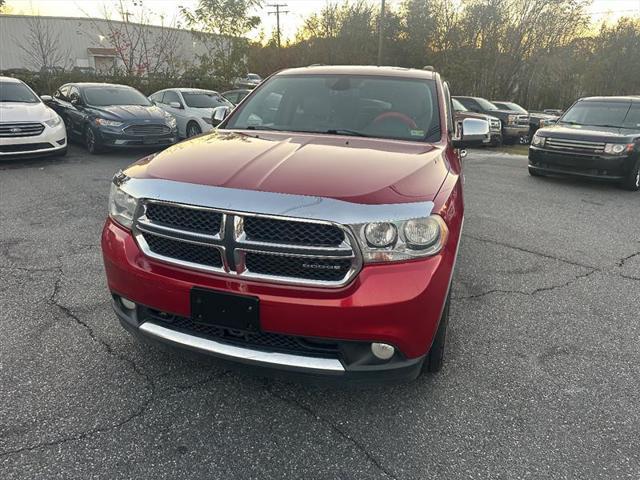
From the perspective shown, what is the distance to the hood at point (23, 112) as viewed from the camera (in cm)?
832

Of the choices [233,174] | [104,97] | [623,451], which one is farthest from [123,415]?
[104,97]

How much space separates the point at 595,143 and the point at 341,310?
813cm

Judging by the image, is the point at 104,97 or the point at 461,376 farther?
the point at 104,97

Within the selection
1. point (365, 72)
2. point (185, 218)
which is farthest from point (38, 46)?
point (185, 218)

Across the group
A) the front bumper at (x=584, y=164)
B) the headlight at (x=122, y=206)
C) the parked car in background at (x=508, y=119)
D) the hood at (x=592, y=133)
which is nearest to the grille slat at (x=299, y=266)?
the headlight at (x=122, y=206)

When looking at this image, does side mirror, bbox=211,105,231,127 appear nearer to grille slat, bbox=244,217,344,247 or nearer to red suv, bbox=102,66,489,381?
red suv, bbox=102,66,489,381

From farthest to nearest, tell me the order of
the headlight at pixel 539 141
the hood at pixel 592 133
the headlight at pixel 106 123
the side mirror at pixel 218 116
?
the headlight at pixel 106 123
the headlight at pixel 539 141
the hood at pixel 592 133
the side mirror at pixel 218 116

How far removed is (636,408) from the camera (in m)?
2.53

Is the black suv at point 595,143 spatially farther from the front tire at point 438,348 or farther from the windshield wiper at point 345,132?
the front tire at point 438,348

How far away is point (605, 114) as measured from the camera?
920 cm

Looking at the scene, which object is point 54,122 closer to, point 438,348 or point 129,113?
point 129,113

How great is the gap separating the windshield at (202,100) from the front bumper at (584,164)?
26.3ft

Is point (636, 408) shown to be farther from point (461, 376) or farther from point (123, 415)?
point (123, 415)

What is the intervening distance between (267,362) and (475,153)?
41.9ft
